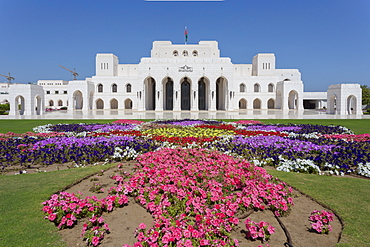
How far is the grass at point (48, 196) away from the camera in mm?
2732

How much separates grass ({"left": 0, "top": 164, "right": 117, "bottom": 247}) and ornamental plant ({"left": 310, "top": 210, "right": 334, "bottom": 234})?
2.85m

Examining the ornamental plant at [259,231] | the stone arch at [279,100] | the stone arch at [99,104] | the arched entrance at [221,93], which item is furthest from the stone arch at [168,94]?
the ornamental plant at [259,231]

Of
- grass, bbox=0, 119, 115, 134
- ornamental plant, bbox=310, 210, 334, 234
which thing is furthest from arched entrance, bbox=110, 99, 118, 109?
ornamental plant, bbox=310, 210, 334, 234

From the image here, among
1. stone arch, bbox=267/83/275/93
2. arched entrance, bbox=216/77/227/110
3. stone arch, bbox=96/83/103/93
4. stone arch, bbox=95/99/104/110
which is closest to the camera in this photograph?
arched entrance, bbox=216/77/227/110

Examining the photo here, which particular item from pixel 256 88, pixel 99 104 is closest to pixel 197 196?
pixel 256 88

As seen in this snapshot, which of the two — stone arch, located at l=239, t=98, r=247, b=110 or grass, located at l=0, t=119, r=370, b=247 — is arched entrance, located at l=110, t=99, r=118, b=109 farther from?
grass, located at l=0, t=119, r=370, b=247

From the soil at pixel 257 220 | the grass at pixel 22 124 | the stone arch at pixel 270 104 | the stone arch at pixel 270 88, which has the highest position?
the stone arch at pixel 270 88

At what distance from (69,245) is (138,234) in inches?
28.4

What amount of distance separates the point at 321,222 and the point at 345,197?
1.33 metres

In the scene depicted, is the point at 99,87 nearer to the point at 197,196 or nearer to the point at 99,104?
the point at 99,104

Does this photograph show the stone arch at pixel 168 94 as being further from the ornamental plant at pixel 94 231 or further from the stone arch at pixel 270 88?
the ornamental plant at pixel 94 231

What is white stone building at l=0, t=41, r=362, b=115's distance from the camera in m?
38.8

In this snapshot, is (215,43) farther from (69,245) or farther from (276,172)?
(69,245)

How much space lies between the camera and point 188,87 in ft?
149
